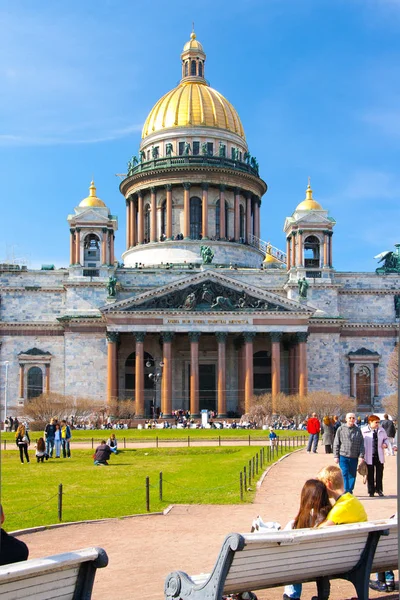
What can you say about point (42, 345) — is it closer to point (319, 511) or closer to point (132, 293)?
point (132, 293)

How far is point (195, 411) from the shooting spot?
7362 centimetres

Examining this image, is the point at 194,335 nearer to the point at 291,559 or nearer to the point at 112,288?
the point at 112,288

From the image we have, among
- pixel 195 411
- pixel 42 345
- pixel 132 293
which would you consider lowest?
pixel 195 411

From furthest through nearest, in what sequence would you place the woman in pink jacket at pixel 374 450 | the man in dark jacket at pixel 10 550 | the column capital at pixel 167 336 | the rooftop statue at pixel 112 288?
1. the rooftop statue at pixel 112 288
2. the column capital at pixel 167 336
3. the woman in pink jacket at pixel 374 450
4. the man in dark jacket at pixel 10 550

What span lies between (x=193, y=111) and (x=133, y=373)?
32025mm

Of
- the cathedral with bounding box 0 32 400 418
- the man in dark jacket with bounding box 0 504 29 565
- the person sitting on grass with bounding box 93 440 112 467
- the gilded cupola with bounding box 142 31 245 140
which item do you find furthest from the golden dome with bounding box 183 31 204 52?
the man in dark jacket with bounding box 0 504 29 565

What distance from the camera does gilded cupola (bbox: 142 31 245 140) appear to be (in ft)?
310

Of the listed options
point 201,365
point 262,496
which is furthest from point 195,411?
point 262,496

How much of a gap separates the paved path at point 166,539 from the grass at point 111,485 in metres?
1.10

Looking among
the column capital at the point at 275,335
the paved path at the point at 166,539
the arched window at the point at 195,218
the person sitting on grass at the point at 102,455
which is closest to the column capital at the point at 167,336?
the column capital at the point at 275,335

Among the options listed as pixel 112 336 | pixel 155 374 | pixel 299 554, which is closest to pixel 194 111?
pixel 112 336

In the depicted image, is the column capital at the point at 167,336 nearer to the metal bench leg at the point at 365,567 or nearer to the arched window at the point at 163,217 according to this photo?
→ the arched window at the point at 163,217

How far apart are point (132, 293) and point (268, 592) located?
68.7 metres

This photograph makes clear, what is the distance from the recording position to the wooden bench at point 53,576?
8055 mm
